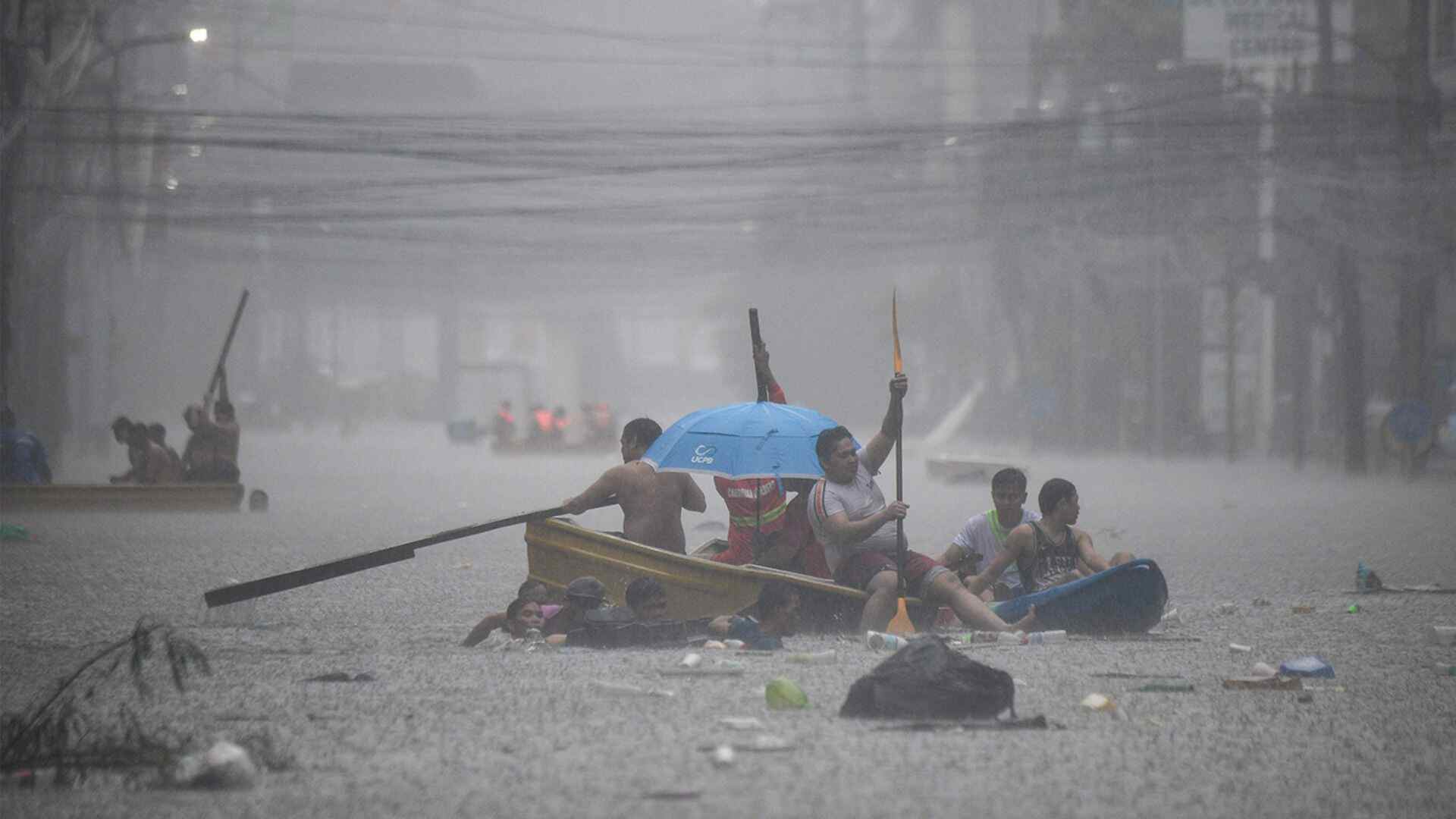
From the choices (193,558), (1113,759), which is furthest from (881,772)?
(193,558)

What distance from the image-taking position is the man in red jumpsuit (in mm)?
11477

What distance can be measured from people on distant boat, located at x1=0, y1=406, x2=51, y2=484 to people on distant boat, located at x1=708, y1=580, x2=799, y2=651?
15760 mm

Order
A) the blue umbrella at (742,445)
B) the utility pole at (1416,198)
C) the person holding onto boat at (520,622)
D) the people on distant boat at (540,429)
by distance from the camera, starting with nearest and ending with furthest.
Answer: the person holding onto boat at (520,622), the blue umbrella at (742,445), the utility pole at (1416,198), the people on distant boat at (540,429)

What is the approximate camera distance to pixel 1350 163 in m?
32.5

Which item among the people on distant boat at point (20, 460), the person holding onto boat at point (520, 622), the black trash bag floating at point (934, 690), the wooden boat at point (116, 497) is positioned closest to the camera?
the black trash bag floating at point (934, 690)

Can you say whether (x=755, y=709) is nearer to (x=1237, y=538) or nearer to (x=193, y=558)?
(x=193, y=558)

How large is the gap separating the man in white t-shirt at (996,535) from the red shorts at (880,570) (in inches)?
14.7

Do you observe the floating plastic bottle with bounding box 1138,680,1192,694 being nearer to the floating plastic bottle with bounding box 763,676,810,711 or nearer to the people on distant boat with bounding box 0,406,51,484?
the floating plastic bottle with bounding box 763,676,810,711

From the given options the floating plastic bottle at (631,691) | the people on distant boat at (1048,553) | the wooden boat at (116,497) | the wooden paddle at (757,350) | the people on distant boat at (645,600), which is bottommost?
the wooden boat at (116,497)

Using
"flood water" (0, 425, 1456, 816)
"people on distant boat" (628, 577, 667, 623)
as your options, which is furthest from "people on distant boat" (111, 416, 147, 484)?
"people on distant boat" (628, 577, 667, 623)

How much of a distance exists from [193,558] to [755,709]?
9584mm

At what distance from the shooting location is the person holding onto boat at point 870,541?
1077 centimetres

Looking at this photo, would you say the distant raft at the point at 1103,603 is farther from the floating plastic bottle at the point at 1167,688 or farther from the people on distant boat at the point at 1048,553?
the floating plastic bottle at the point at 1167,688

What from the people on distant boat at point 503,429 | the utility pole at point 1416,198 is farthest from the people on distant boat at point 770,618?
the people on distant boat at point 503,429
